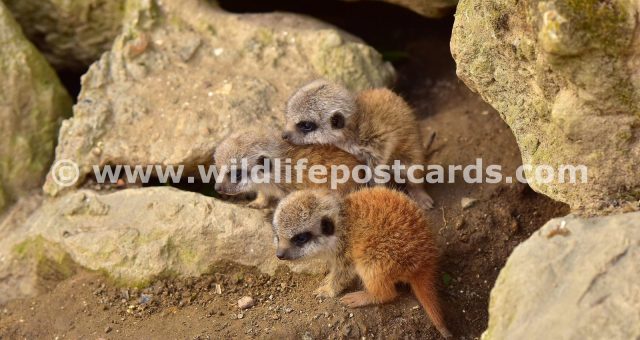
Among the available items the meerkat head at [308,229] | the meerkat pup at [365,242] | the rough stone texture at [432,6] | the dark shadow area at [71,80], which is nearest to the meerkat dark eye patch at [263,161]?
the meerkat pup at [365,242]

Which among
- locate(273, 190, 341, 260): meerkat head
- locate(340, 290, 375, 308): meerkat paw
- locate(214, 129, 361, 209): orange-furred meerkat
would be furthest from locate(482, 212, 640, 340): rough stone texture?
locate(214, 129, 361, 209): orange-furred meerkat

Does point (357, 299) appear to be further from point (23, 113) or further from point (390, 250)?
point (23, 113)

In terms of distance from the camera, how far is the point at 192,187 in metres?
5.52

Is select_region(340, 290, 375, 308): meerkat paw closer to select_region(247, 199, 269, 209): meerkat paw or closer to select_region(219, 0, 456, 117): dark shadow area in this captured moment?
select_region(247, 199, 269, 209): meerkat paw

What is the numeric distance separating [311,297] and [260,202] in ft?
3.19

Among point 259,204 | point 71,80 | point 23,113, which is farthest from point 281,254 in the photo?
point 71,80

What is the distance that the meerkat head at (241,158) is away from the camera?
5082 millimetres

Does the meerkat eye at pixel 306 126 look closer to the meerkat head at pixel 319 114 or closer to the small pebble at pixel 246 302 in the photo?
the meerkat head at pixel 319 114

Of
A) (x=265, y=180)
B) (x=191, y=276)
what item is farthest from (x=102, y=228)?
(x=265, y=180)

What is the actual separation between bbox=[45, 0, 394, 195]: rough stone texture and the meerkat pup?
1.19 meters

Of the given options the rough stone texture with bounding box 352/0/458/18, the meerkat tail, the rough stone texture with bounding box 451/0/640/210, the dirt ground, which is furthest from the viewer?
the rough stone texture with bounding box 352/0/458/18

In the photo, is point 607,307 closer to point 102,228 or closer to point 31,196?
point 102,228

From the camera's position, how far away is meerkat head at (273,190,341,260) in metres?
4.43

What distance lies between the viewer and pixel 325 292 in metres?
4.55
